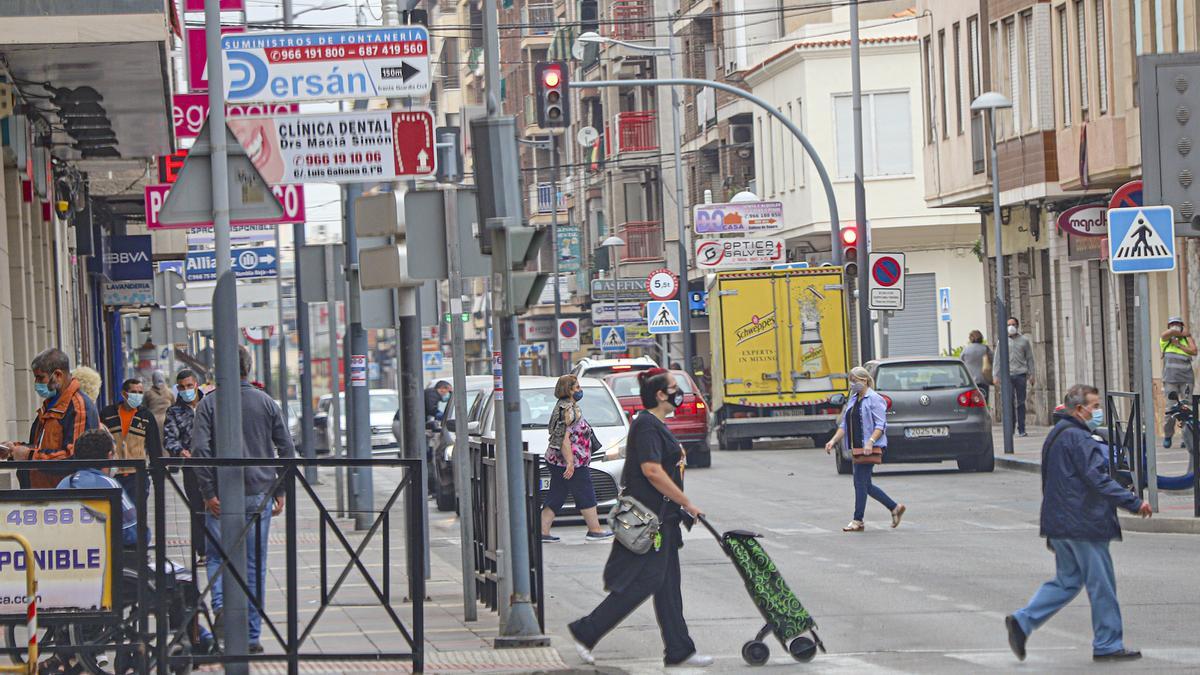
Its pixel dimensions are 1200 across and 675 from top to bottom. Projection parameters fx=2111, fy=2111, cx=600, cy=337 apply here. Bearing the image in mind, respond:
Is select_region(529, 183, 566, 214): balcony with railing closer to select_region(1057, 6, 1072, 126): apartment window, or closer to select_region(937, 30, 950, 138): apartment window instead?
select_region(937, 30, 950, 138): apartment window

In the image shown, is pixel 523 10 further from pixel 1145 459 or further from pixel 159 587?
pixel 159 587

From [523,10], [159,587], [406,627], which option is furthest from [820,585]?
[523,10]

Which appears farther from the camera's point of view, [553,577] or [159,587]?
[553,577]

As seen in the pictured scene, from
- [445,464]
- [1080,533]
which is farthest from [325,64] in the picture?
[445,464]

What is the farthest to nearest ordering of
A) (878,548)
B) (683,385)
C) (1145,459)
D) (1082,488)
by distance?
(683,385) < (1145,459) < (878,548) < (1082,488)

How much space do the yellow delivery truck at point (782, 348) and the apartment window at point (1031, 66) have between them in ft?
14.7

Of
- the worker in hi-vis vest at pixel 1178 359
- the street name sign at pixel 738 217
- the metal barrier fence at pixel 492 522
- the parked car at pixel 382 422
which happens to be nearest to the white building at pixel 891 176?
the street name sign at pixel 738 217

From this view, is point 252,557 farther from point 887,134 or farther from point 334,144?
point 887,134

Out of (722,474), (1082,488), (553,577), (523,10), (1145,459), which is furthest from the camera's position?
(523,10)

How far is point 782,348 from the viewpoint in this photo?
120ft

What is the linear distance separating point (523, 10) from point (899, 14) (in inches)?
1290

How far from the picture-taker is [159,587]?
1065 cm

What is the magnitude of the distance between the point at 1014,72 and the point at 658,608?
28.6 metres

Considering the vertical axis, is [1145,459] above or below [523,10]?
below
